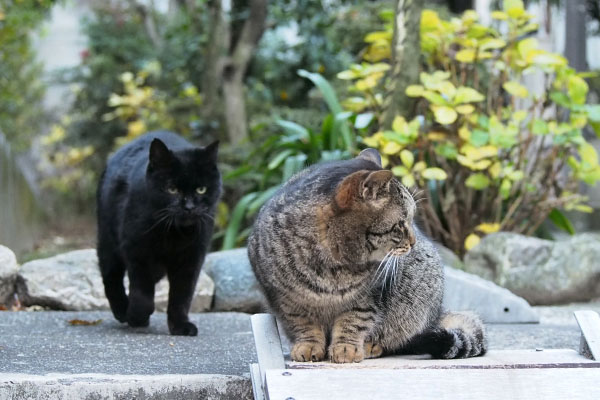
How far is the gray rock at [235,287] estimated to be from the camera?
4871mm

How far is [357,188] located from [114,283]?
2.07 m

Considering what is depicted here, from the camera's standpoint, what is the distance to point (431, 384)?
7.39 feet

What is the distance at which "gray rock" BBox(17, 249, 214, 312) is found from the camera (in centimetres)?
472

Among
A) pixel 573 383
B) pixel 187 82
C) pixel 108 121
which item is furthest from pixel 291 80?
pixel 573 383

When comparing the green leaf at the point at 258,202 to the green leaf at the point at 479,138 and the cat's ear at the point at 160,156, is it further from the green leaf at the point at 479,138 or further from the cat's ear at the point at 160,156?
the cat's ear at the point at 160,156

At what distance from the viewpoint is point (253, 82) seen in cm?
916

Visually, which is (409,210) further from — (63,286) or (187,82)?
(187,82)

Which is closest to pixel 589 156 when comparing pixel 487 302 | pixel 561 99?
pixel 561 99

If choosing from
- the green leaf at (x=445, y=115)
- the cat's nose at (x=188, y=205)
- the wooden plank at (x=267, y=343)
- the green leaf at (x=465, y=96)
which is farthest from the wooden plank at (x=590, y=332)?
the green leaf at (x=465, y=96)

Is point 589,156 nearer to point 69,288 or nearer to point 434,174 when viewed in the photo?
point 434,174

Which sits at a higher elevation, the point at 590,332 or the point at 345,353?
the point at 345,353

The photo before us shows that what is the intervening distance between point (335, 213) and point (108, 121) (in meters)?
8.55

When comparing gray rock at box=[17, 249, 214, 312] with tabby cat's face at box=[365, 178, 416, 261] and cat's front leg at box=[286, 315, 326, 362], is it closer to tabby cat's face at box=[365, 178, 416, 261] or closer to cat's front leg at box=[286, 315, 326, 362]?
cat's front leg at box=[286, 315, 326, 362]

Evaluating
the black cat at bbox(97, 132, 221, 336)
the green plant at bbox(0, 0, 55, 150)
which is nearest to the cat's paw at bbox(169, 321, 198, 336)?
the black cat at bbox(97, 132, 221, 336)
